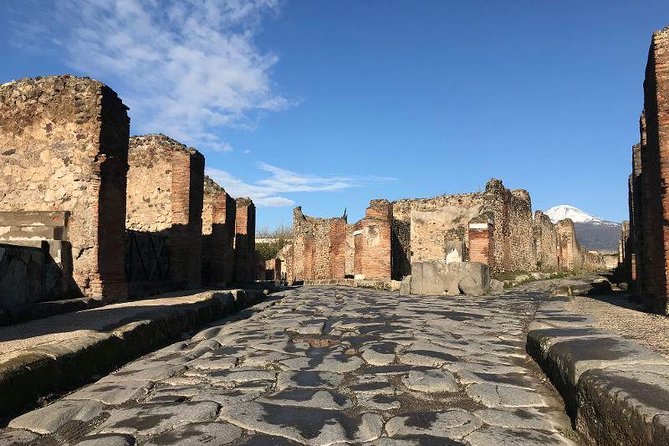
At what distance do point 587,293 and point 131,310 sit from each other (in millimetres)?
8893

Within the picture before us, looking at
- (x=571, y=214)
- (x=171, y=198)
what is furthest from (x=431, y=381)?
(x=571, y=214)

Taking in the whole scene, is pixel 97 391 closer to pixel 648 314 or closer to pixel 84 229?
pixel 84 229

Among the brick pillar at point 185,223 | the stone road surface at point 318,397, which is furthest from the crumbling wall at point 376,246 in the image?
the stone road surface at point 318,397

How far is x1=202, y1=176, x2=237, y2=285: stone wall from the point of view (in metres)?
13.7

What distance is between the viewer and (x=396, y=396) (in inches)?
127

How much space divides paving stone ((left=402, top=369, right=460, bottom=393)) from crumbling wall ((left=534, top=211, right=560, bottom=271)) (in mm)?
24091

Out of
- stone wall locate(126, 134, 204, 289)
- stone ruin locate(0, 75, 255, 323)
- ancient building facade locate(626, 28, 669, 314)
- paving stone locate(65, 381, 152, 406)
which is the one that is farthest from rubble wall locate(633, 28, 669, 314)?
stone wall locate(126, 134, 204, 289)

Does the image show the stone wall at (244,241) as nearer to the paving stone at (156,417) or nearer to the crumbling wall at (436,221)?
the crumbling wall at (436,221)

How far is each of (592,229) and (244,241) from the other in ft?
416

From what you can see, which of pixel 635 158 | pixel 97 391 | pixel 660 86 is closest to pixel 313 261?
pixel 635 158

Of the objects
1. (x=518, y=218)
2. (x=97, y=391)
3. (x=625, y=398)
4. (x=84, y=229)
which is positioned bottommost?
(x=97, y=391)

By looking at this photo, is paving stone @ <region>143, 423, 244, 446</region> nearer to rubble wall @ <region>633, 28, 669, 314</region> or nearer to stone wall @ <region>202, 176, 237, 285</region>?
rubble wall @ <region>633, 28, 669, 314</region>

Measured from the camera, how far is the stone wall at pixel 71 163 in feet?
23.7

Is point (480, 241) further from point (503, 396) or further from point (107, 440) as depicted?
point (107, 440)
